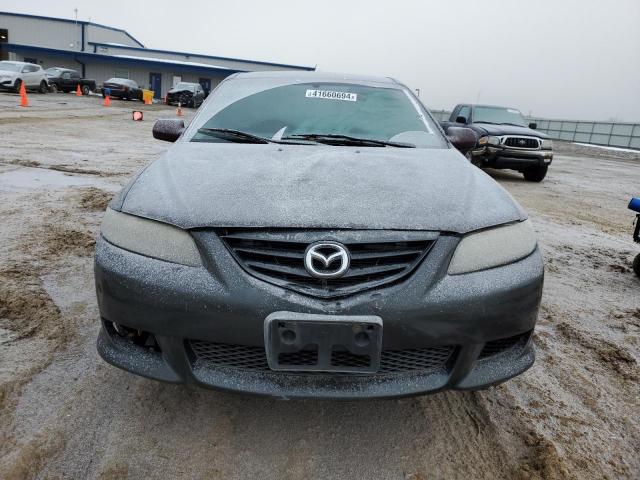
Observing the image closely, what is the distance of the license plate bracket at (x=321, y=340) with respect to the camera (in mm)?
1547

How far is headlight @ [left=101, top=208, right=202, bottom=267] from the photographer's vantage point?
171 centimetres

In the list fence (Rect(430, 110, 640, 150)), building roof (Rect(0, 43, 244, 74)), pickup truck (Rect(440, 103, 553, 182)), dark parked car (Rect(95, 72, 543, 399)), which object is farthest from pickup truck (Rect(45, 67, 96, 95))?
dark parked car (Rect(95, 72, 543, 399))

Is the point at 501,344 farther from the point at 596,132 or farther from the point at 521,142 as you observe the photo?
the point at 596,132

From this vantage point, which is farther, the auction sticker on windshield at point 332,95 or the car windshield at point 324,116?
the auction sticker on windshield at point 332,95

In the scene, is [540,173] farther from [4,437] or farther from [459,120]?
[4,437]

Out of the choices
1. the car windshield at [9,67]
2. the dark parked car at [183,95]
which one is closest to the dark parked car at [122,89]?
the dark parked car at [183,95]

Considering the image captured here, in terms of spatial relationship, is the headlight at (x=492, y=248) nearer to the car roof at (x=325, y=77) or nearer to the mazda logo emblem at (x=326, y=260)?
the mazda logo emblem at (x=326, y=260)

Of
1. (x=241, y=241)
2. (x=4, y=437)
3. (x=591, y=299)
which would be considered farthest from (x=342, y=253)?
(x=591, y=299)

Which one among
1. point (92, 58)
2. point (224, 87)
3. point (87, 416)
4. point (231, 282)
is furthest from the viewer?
point (92, 58)

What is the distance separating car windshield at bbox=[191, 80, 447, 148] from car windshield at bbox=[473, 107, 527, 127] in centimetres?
793

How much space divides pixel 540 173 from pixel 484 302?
890cm

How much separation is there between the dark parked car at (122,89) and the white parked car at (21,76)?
3.78 meters

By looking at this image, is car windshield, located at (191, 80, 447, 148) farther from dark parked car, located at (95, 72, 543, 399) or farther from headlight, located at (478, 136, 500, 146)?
headlight, located at (478, 136, 500, 146)

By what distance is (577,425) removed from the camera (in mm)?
2041
